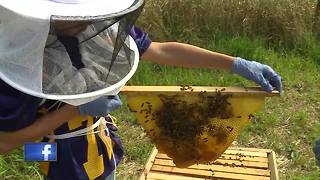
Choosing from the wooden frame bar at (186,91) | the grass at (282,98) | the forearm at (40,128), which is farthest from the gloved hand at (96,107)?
the grass at (282,98)

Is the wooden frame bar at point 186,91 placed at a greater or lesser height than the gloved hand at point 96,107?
lesser

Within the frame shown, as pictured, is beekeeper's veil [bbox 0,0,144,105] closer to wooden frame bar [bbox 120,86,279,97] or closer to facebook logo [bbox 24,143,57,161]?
facebook logo [bbox 24,143,57,161]

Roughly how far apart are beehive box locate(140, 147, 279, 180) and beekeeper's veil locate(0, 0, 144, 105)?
1.47m

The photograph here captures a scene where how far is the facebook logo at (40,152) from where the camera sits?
207cm

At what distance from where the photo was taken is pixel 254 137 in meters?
3.99

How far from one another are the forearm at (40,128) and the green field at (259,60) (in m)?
1.53

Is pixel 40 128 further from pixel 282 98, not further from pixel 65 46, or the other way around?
pixel 282 98

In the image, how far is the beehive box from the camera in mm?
3250

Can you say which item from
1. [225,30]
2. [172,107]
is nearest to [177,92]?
[172,107]

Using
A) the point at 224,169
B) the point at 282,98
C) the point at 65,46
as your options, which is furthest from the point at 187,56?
the point at 282,98

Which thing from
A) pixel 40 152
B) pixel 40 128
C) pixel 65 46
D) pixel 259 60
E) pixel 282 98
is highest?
pixel 65 46

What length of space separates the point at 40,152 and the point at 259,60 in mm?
3163

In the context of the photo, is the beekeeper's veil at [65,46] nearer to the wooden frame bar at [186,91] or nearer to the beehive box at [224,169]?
the wooden frame bar at [186,91]

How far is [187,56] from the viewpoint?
2537 millimetres
